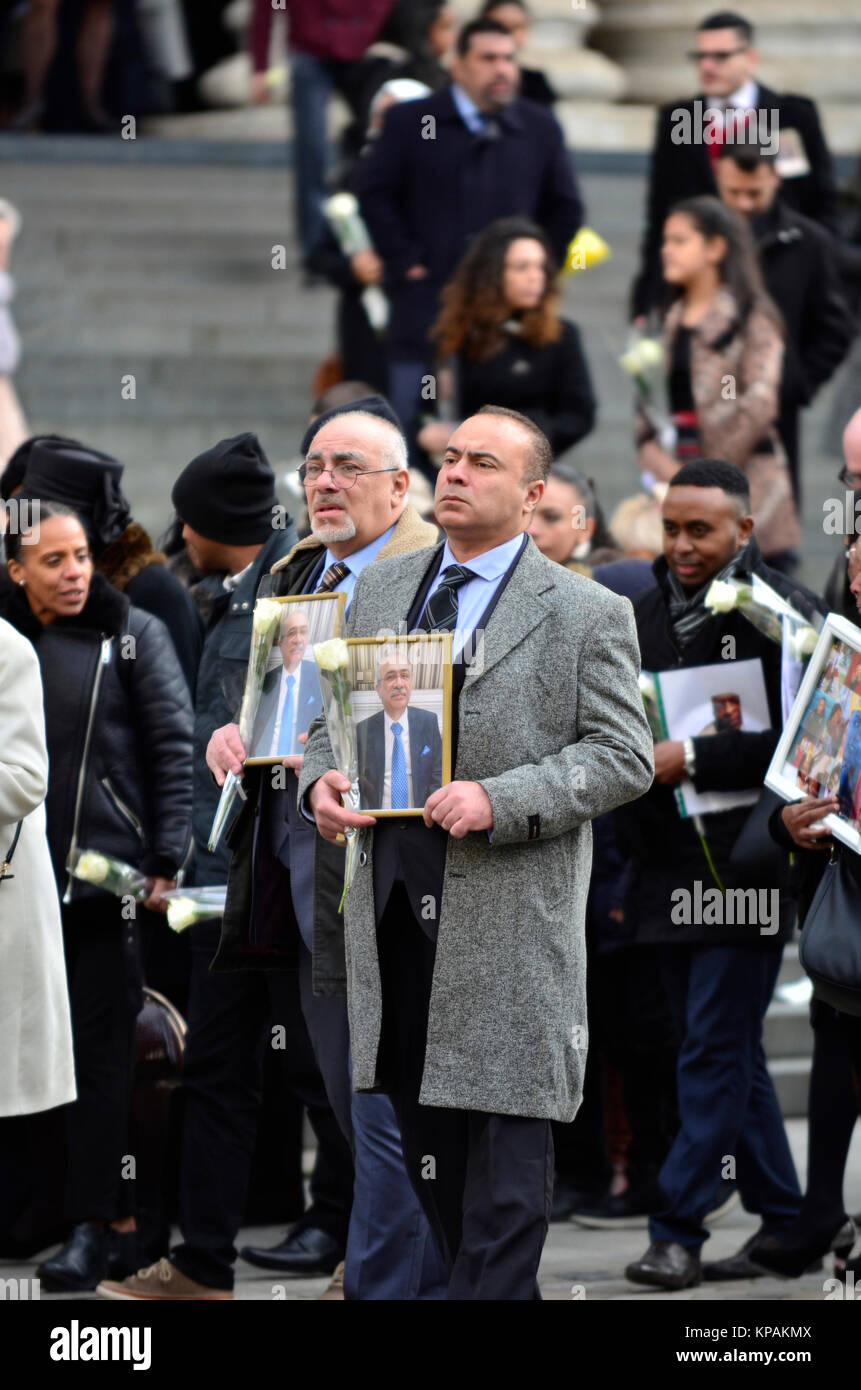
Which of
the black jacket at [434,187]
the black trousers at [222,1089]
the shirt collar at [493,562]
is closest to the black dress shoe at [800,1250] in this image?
the black trousers at [222,1089]

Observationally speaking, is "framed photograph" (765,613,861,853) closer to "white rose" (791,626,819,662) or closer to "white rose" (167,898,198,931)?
"white rose" (791,626,819,662)

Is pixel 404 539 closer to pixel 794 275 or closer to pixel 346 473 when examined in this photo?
pixel 346 473

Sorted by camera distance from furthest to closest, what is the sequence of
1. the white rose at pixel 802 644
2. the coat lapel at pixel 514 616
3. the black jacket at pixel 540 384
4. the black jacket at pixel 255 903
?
the black jacket at pixel 540 384 < the white rose at pixel 802 644 < the black jacket at pixel 255 903 < the coat lapel at pixel 514 616

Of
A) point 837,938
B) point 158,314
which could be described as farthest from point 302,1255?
point 158,314

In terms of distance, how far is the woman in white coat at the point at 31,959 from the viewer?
20.8ft

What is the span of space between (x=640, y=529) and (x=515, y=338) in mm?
1143

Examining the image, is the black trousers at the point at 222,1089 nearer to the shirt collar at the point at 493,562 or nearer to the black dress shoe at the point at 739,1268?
the black dress shoe at the point at 739,1268

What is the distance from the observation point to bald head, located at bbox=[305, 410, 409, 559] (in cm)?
625

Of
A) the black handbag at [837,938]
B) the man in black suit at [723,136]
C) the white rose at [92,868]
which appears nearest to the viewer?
the black handbag at [837,938]

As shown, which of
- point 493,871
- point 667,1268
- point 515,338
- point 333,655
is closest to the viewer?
point 493,871

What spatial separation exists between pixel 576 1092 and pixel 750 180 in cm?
608

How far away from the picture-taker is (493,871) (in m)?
5.38
